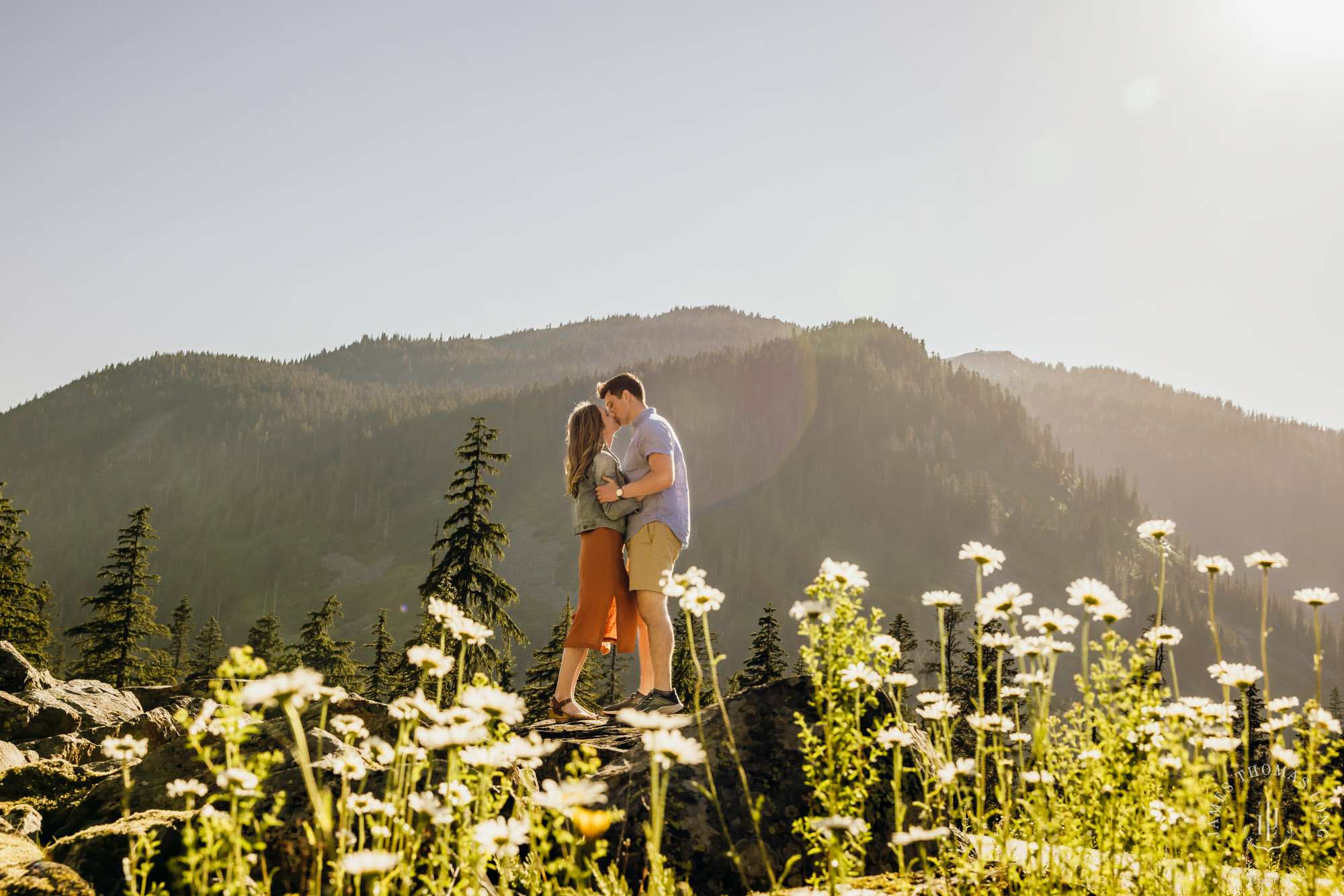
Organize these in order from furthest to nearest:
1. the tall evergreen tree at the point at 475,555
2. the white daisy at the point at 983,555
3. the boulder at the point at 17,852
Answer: the tall evergreen tree at the point at 475,555 < the white daisy at the point at 983,555 < the boulder at the point at 17,852

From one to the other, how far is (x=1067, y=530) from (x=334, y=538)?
191858 millimetres

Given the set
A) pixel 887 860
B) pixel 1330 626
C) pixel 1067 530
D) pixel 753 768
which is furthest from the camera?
pixel 1067 530

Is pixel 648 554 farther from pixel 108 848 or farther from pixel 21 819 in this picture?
pixel 21 819

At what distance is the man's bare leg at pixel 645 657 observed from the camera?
5957mm

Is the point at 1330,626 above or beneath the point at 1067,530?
beneath

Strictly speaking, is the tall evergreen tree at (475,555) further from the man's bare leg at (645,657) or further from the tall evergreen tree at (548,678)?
the man's bare leg at (645,657)

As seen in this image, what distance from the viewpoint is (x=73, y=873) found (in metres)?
2.35

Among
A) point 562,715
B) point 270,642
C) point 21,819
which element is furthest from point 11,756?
point 270,642

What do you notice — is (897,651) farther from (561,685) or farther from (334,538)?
(334,538)

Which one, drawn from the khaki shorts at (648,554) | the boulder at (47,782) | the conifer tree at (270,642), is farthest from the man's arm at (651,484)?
the conifer tree at (270,642)

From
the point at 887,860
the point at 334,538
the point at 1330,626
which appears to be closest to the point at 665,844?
the point at 887,860

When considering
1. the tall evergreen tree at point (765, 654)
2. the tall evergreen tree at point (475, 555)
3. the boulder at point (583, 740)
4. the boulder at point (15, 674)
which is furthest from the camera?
the tall evergreen tree at point (765, 654)

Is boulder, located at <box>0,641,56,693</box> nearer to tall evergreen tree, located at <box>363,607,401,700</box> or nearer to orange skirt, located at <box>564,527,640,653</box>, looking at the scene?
orange skirt, located at <box>564,527,640,653</box>

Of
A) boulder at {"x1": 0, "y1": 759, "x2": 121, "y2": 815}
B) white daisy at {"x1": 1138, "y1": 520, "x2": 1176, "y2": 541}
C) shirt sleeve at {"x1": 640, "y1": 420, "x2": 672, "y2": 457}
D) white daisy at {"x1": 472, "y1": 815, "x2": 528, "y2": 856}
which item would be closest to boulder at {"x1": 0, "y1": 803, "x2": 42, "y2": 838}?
boulder at {"x1": 0, "y1": 759, "x2": 121, "y2": 815}
